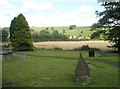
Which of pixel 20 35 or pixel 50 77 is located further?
pixel 20 35

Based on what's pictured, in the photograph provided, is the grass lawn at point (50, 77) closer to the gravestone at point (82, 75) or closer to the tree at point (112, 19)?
the gravestone at point (82, 75)

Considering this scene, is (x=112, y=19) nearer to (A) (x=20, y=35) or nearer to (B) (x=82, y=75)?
(B) (x=82, y=75)

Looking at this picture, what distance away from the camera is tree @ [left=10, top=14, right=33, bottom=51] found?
67750mm

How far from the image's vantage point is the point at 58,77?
27484mm

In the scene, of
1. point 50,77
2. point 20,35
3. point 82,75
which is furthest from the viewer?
point 20,35

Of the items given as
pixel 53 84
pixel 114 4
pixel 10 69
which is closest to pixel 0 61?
pixel 10 69

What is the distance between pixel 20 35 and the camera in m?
68.4

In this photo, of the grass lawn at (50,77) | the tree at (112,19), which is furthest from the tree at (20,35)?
the tree at (112,19)

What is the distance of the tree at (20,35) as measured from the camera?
222 feet

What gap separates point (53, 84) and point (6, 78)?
535 cm

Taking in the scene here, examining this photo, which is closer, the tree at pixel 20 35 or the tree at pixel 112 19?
the tree at pixel 112 19

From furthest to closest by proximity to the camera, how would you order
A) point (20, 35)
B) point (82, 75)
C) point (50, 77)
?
1. point (20, 35)
2. point (50, 77)
3. point (82, 75)

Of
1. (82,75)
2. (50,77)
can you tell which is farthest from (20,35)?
(82,75)

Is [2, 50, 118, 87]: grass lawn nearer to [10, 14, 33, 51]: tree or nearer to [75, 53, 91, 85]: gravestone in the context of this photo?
[75, 53, 91, 85]: gravestone
